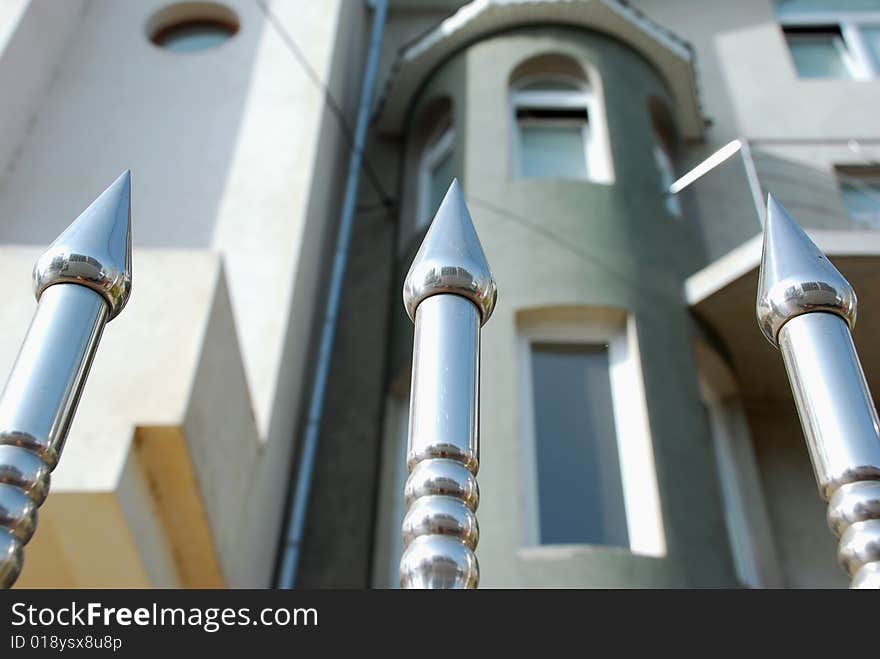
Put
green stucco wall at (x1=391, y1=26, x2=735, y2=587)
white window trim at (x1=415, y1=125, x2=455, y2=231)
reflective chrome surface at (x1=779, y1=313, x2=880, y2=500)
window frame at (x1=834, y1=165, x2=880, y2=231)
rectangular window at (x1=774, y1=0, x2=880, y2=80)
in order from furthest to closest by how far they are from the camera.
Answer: rectangular window at (x1=774, y1=0, x2=880, y2=80) → window frame at (x1=834, y1=165, x2=880, y2=231) → white window trim at (x1=415, y1=125, x2=455, y2=231) → green stucco wall at (x1=391, y1=26, x2=735, y2=587) → reflective chrome surface at (x1=779, y1=313, x2=880, y2=500)

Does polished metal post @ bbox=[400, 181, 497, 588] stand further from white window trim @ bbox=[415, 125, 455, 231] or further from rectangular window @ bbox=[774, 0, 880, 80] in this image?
rectangular window @ bbox=[774, 0, 880, 80]

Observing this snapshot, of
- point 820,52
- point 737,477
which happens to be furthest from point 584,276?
point 820,52

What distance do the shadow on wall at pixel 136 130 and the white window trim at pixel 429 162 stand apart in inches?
79.1

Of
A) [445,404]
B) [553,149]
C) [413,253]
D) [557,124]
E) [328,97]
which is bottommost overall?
[445,404]

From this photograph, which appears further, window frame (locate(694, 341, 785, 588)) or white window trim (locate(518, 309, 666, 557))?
window frame (locate(694, 341, 785, 588))

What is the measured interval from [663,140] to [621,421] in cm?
432

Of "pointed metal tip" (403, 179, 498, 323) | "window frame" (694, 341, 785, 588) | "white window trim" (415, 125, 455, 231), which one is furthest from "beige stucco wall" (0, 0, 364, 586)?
"window frame" (694, 341, 785, 588)

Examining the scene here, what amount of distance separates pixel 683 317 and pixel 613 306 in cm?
71

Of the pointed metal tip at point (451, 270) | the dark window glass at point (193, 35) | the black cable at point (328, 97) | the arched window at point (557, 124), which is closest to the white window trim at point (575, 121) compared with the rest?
the arched window at point (557, 124)

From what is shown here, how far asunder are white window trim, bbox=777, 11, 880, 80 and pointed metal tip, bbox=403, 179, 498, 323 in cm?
1117

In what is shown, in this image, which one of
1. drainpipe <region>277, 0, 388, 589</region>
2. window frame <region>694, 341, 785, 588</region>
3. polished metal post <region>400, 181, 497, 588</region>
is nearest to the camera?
polished metal post <region>400, 181, 497, 588</region>

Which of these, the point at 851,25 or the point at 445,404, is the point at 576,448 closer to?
Answer: the point at 445,404

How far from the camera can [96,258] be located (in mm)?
2076

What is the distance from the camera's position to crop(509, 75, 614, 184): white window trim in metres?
9.57
